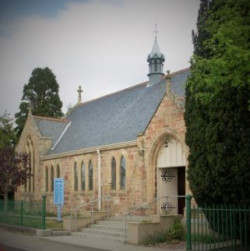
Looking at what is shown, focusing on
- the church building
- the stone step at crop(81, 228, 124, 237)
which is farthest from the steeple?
the stone step at crop(81, 228, 124, 237)

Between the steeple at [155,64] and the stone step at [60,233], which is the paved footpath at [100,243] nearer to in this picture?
the stone step at [60,233]

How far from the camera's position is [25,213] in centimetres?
2153

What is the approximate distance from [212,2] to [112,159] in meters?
11.7

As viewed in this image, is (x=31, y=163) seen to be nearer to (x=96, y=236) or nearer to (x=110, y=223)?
(x=110, y=223)

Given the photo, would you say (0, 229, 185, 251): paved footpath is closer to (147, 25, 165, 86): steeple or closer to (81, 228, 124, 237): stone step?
(81, 228, 124, 237): stone step

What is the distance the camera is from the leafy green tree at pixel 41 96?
155ft

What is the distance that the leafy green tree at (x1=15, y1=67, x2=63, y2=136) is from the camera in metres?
47.2


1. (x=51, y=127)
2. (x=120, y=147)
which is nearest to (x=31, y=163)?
(x=51, y=127)

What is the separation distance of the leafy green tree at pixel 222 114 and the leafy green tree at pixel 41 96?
112 feet

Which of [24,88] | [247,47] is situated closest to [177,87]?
[247,47]

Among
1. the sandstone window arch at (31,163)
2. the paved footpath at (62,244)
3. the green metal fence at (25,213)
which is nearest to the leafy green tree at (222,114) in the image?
the paved footpath at (62,244)

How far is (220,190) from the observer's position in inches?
520

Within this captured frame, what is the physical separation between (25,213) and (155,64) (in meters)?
13.9

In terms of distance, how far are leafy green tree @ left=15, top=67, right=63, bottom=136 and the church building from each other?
11071 millimetres
